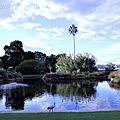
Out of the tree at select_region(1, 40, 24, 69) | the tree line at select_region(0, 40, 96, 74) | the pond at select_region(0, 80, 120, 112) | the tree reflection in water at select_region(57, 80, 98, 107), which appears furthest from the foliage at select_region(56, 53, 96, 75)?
the pond at select_region(0, 80, 120, 112)

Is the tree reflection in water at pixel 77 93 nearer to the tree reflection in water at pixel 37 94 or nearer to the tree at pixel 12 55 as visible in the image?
the tree reflection in water at pixel 37 94

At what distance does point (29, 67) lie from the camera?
3051 inches

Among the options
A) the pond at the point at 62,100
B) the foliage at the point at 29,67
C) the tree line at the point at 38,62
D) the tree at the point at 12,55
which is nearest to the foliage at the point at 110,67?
the tree line at the point at 38,62

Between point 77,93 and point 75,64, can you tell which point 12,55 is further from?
point 77,93

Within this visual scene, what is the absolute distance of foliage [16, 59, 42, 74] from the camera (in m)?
76.4

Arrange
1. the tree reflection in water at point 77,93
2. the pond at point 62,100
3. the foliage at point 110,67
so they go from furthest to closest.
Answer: the foliage at point 110,67 → the tree reflection in water at point 77,93 → the pond at point 62,100

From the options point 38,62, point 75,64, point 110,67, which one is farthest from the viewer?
point 38,62

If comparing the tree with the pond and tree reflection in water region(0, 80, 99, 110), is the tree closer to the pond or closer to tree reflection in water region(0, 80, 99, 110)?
tree reflection in water region(0, 80, 99, 110)

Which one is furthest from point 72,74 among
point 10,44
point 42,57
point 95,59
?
point 42,57

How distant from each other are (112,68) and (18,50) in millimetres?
32681

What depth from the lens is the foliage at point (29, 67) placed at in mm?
76438

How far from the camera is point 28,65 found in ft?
252

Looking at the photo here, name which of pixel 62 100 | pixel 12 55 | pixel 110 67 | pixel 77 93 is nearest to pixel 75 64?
pixel 110 67

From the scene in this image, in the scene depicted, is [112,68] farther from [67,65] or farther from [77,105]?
[77,105]
